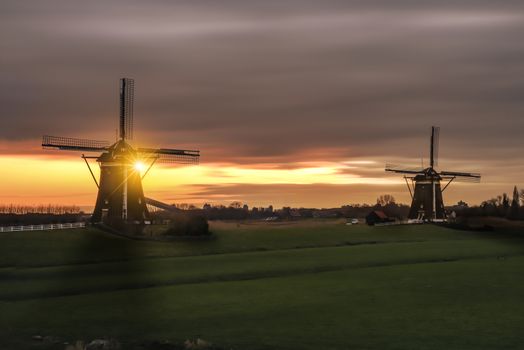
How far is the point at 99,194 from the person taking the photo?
9144 centimetres

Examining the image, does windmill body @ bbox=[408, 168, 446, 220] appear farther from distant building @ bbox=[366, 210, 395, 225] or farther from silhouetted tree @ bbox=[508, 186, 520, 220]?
silhouetted tree @ bbox=[508, 186, 520, 220]

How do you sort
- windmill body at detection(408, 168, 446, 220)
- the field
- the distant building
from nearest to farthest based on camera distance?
1. the field
2. windmill body at detection(408, 168, 446, 220)
3. the distant building

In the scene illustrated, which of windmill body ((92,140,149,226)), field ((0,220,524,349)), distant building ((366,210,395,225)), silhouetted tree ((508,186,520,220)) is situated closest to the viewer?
field ((0,220,524,349))

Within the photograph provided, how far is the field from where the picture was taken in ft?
98.7

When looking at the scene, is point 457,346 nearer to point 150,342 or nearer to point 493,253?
point 150,342

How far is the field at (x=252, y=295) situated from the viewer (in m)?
30.1

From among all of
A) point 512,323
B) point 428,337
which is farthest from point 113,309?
point 512,323

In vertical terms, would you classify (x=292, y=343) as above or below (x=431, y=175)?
below

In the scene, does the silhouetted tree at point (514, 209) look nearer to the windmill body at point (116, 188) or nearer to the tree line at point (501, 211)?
the tree line at point (501, 211)

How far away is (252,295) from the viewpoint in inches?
1689

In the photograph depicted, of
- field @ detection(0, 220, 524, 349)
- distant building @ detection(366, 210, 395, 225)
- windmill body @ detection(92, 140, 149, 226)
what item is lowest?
field @ detection(0, 220, 524, 349)

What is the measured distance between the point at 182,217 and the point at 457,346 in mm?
67457

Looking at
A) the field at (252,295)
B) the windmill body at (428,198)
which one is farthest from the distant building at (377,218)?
the field at (252,295)

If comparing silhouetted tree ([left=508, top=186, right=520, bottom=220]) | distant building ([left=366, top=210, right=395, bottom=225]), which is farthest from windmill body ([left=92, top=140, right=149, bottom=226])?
silhouetted tree ([left=508, top=186, right=520, bottom=220])
